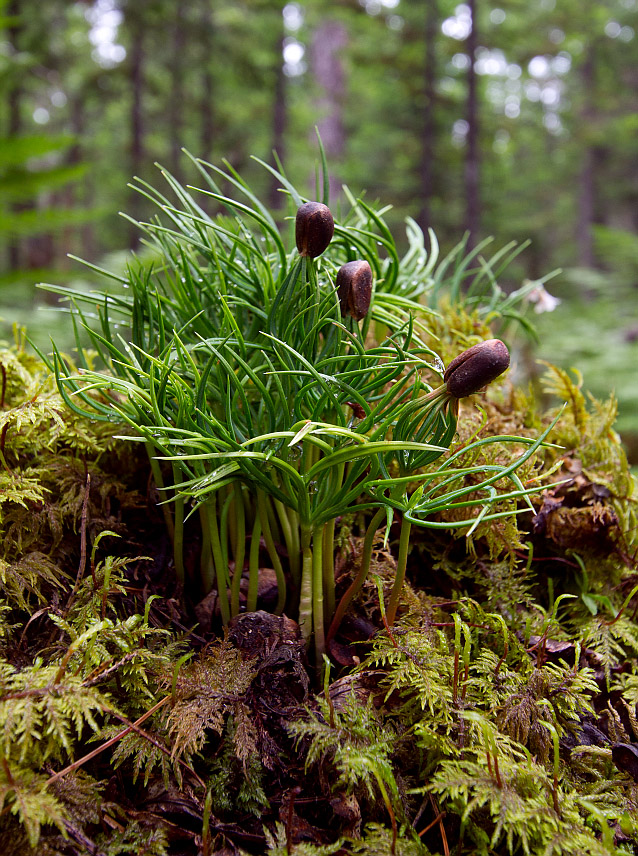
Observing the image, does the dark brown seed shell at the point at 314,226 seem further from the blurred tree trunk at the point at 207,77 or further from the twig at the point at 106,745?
the blurred tree trunk at the point at 207,77

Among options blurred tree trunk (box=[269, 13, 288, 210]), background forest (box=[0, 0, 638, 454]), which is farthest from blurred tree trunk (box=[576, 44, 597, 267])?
blurred tree trunk (box=[269, 13, 288, 210])

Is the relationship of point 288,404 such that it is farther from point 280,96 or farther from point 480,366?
point 280,96

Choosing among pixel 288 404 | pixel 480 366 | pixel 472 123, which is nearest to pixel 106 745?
pixel 288 404

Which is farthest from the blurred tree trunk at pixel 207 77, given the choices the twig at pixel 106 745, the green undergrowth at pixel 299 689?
the twig at pixel 106 745

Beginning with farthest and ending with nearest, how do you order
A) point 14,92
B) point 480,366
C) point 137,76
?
1. point 137,76
2. point 14,92
3. point 480,366

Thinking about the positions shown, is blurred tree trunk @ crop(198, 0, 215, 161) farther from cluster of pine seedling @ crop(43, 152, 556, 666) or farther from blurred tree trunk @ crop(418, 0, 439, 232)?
cluster of pine seedling @ crop(43, 152, 556, 666)

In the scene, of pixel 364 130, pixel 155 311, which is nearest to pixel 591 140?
pixel 364 130
